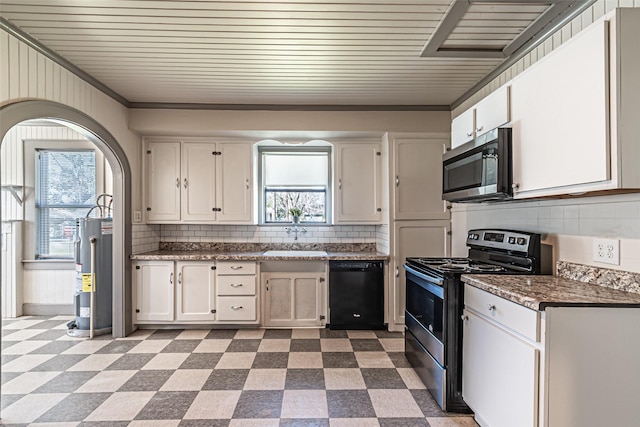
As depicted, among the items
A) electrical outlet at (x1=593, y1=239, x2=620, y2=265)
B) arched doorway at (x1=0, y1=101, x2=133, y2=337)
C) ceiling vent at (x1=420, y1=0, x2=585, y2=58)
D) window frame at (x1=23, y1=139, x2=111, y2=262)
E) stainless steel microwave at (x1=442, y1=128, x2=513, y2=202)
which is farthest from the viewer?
window frame at (x1=23, y1=139, x2=111, y2=262)

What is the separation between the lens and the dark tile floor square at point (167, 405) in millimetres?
2193

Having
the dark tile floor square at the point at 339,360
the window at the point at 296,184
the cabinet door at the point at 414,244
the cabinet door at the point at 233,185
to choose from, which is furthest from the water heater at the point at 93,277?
the cabinet door at the point at 414,244

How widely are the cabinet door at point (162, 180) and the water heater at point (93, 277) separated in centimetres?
48

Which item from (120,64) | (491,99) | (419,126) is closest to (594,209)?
(491,99)

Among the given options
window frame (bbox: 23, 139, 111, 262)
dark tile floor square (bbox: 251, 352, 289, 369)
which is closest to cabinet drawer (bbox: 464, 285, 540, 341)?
dark tile floor square (bbox: 251, 352, 289, 369)

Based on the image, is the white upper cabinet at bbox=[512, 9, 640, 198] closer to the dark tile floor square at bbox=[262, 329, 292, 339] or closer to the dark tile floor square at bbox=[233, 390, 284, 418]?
the dark tile floor square at bbox=[233, 390, 284, 418]

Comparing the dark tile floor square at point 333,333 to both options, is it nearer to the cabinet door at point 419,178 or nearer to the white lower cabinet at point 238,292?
the white lower cabinet at point 238,292

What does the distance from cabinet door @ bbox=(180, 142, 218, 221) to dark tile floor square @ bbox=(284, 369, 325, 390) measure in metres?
A: 2.08

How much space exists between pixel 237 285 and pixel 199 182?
4.16 ft

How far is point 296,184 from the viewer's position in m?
4.51

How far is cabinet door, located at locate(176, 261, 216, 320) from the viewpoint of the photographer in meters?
3.78

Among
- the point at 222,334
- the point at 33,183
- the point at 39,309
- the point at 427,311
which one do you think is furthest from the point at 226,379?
the point at 33,183

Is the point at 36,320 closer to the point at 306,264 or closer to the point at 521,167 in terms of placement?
the point at 306,264

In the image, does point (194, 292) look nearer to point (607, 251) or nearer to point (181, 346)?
point (181, 346)
